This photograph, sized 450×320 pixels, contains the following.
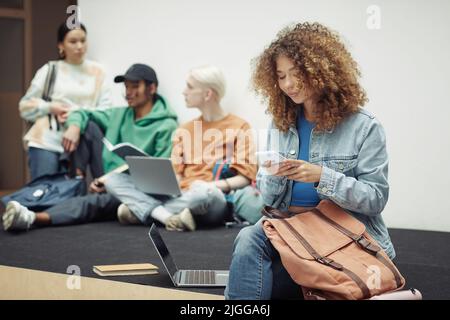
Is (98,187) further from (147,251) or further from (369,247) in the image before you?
(369,247)

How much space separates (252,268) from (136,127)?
8.00 ft

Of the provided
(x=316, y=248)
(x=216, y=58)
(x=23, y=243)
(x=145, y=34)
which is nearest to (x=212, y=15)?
(x=216, y=58)

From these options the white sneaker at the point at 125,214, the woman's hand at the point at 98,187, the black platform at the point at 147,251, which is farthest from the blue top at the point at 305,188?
the woman's hand at the point at 98,187

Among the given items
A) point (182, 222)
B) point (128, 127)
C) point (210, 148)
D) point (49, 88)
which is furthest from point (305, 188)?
point (49, 88)

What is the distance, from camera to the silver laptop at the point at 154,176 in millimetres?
3520

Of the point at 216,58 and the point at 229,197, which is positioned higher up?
the point at 216,58

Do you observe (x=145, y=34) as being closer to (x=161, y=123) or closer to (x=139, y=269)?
(x=161, y=123)

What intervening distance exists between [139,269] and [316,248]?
939 millimetres

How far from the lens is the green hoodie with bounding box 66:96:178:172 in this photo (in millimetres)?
4070

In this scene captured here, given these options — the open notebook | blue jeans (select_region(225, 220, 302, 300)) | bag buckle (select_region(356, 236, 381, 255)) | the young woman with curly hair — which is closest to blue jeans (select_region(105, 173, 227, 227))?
the open notebook

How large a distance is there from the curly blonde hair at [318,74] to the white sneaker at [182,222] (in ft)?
5.11

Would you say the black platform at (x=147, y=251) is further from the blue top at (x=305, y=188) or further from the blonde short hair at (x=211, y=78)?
the blonde short hair at (x=211, y=78)

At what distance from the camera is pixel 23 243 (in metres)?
3.21

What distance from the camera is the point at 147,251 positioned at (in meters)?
2.99
